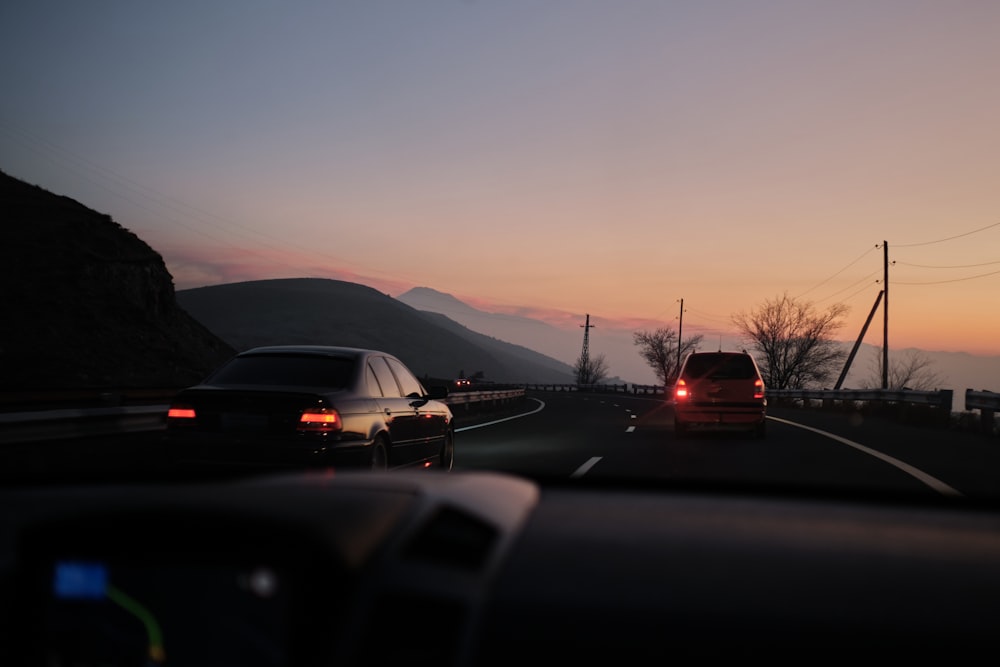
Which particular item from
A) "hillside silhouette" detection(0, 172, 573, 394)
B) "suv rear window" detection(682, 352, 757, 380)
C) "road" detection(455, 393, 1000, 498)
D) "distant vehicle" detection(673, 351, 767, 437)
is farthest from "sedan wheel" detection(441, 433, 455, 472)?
"hillside silhouette" detection(0, 172, 573, 394)

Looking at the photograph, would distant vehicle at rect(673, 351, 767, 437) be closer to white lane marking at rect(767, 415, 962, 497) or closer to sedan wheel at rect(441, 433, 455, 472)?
white lane marking at rect(767, 415, 962, 497)

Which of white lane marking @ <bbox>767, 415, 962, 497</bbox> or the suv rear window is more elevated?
the suv rear window

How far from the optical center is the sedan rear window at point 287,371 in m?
8.84

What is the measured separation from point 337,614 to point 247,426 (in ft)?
22.0

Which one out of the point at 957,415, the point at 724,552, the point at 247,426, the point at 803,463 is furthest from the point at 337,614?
the point at 957,415

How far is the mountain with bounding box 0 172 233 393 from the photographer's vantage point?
42125 mm

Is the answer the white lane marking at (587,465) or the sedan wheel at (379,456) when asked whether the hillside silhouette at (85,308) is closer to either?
the white lane marking at (587,465)

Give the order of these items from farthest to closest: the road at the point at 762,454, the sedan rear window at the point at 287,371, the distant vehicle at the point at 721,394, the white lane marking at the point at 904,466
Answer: the distant vehicle at the point at 721,394, the road at the point at 762,454, the white lane marking at the point at 904,466, the sedan rear window at the point at 287,371

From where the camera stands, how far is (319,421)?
8.15 metres

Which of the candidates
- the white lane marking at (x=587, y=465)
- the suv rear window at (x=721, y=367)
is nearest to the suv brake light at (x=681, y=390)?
the suv rear window at (x=721, y=367)

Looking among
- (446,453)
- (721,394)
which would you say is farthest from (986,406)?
(446,453)

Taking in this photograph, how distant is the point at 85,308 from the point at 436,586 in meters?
51.0

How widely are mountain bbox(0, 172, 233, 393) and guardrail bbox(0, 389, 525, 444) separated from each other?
2924 cm

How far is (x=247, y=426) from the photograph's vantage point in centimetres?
807
